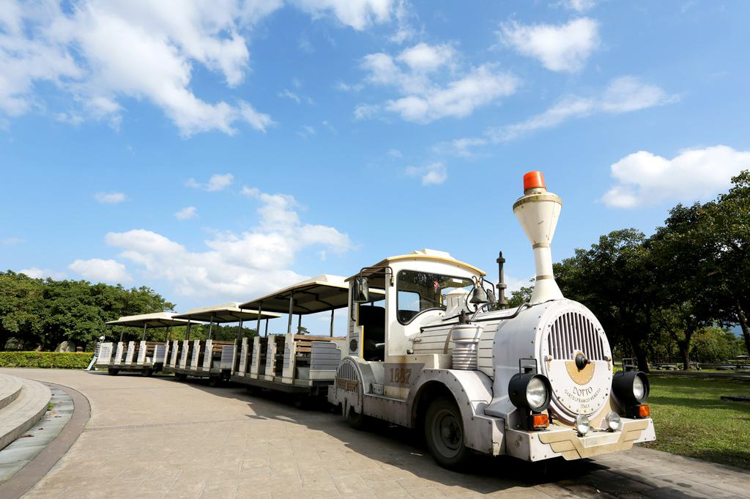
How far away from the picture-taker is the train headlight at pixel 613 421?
398 cm

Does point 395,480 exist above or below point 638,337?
below

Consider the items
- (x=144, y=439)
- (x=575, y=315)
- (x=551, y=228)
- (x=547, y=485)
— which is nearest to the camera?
(x=547, y=485)

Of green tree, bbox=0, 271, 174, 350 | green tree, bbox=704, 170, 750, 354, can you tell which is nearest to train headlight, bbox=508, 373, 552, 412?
green tree, bbox=704, 170, 750, 354

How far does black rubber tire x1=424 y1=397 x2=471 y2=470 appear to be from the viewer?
417cm

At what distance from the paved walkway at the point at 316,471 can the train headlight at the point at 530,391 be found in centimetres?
86

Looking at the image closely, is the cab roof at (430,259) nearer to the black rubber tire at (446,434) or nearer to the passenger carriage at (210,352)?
the black rubber tire at (446,434)

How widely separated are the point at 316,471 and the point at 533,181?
4.21 metres

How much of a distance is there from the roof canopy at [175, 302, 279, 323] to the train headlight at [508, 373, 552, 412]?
11601mm

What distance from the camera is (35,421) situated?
6617 mm

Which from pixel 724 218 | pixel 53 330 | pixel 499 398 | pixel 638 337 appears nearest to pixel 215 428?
pixel 499 398

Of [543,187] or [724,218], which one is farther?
[724,218]

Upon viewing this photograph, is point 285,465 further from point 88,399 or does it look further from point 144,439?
point 88,399

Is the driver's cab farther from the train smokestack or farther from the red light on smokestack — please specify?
the red light on smokestack

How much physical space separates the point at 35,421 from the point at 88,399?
148 inches
